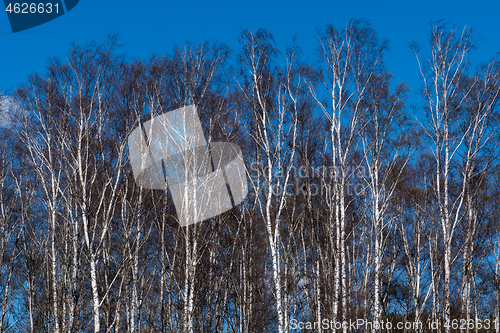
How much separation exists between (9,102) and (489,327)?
16.2 metres

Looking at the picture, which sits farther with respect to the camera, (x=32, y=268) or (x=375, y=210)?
(x=32, y=268)

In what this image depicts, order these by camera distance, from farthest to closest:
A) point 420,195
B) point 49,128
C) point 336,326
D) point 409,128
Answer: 1. point 420,195
2. point 409,128
3. point 49,128
4. point 336,326

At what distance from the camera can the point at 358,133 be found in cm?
1149

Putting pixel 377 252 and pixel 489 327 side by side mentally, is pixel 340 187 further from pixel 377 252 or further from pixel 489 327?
pixel 489 327

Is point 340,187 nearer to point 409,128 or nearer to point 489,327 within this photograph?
point 409,128

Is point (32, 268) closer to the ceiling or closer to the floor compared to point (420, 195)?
closer to the floor

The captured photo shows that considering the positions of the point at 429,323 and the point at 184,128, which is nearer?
the point at 184,128

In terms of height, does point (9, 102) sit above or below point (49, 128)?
above

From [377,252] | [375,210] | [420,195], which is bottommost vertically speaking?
[377,252]

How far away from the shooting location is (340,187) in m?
10.6

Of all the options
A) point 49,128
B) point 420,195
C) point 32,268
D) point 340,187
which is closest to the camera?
point 340,187

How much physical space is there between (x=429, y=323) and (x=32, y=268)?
11.6m

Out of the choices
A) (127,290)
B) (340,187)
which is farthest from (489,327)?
(127,290)

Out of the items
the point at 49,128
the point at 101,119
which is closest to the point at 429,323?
the point at 101,119
